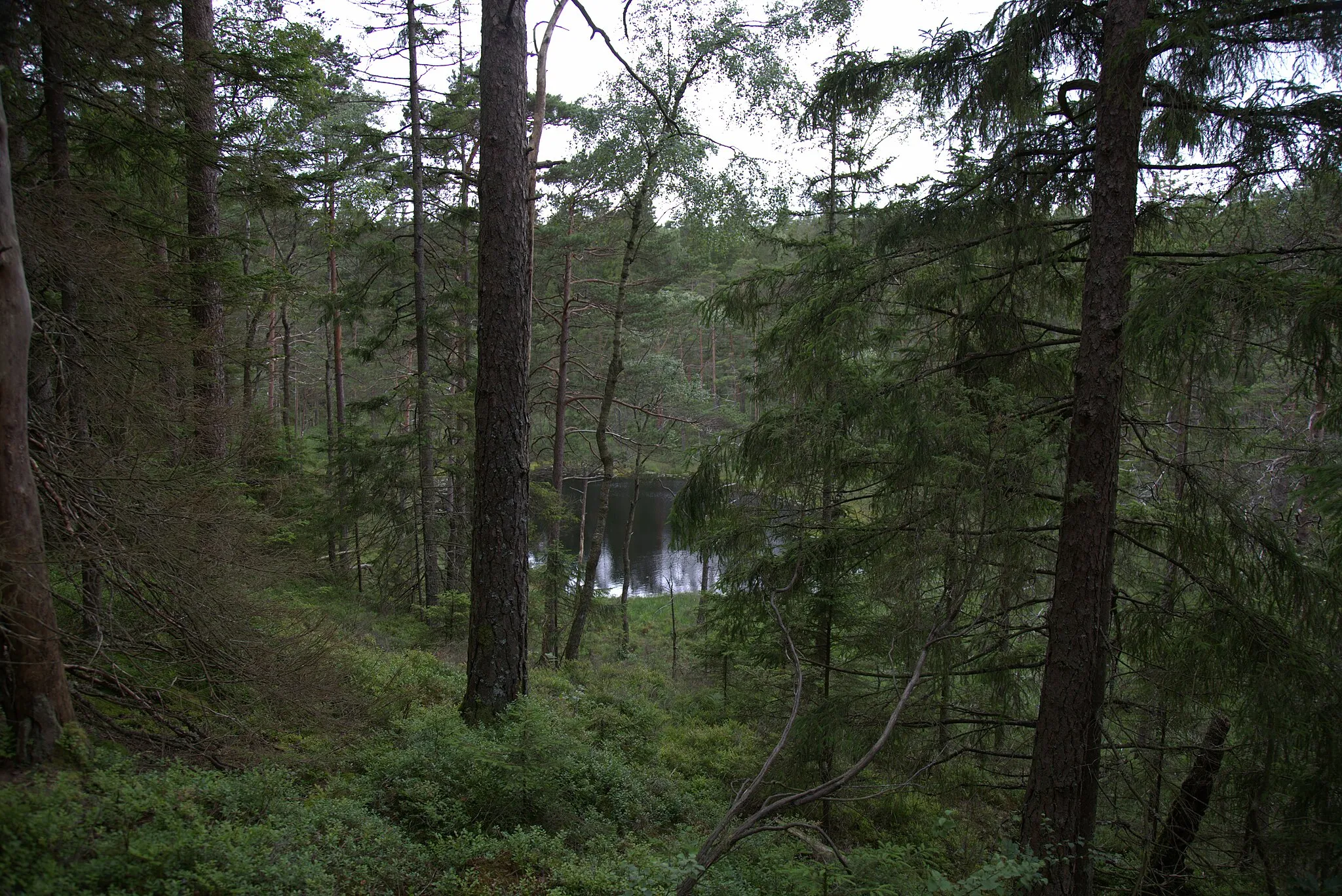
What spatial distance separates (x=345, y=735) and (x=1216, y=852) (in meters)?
8.00

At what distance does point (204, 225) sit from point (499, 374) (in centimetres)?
448

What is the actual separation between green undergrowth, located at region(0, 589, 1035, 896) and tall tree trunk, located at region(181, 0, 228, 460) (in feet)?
7.92

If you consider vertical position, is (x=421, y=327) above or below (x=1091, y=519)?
above

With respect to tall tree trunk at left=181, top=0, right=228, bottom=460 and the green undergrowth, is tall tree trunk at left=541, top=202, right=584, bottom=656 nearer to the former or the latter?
the green undergrowth

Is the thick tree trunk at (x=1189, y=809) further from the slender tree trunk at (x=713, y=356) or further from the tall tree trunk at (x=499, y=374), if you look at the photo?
the slender tree trunk at (x=713, y=356)

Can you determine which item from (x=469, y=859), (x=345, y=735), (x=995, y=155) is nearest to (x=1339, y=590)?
(x=995, y=155)

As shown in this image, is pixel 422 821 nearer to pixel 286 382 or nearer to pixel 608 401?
pixel 608 401

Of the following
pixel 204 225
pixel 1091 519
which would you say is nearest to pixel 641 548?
pixel 204 225

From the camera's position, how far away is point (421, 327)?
36.1ft

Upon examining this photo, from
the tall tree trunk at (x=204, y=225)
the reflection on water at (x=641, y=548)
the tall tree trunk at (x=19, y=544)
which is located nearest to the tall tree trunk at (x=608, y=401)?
the tall tree trunk at (x=204, y=225)

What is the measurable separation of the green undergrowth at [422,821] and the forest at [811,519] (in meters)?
0.03

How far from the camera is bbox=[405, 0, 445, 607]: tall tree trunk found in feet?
35.7

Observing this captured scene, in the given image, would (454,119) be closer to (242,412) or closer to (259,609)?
(242,412)

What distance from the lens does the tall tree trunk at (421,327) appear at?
35.7 feet
